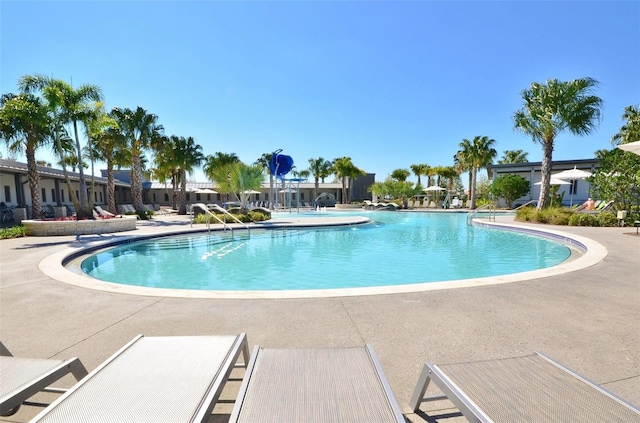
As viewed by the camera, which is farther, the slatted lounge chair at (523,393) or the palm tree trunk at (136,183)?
the palm tree trunk at (136,183)

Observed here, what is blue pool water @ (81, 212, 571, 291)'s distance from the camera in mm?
6805

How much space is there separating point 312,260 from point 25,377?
7.21 meters

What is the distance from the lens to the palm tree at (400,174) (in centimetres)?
5044

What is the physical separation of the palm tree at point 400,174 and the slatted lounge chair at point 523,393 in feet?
165

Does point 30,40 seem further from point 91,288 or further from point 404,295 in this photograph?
point 404,295

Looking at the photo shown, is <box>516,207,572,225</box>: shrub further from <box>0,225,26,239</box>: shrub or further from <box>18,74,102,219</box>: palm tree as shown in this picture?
<box>0,225,26,239</box>: shrub

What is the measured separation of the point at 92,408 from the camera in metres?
1.55

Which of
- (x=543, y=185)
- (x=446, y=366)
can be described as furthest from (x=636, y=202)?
(x=446, y=366)

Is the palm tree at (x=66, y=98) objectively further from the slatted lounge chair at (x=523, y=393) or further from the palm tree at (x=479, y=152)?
the palm tree at (x=479, y=152)

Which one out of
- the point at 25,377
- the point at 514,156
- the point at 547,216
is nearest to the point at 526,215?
the point at 547,216

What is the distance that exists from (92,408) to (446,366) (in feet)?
6.70

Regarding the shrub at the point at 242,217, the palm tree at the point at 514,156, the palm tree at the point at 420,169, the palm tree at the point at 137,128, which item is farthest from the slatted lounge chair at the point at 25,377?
the palm tree at the point at 514,156

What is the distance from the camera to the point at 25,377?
1868mm

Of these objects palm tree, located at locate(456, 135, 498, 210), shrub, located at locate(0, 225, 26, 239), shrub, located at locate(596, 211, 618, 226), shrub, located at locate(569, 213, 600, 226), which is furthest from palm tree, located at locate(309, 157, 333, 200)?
shrub, located at locate(0, 225, 26, 239)
